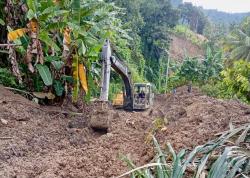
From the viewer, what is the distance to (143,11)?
32719 millimetres

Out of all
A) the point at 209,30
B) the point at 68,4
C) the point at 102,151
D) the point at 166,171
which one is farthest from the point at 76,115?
the point at 209,30

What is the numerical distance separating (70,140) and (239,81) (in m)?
11.6

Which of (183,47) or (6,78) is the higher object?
(6,78)

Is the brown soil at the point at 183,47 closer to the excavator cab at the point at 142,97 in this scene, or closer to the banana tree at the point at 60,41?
the excavator cab at the point at 142,97

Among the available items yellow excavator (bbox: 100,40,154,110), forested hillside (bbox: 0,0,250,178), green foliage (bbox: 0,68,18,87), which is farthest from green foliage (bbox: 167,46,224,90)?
green foliage (bbox: 0,68,18,87)

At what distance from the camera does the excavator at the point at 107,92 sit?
234 inches

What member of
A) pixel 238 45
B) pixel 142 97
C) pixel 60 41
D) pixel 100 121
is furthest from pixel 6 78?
pixel 238 45

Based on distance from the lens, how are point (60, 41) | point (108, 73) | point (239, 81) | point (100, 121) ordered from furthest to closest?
point (239, 81)
point (60, 41)
point (108, 73)
point (100, 121)

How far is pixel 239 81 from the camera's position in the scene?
1548 centimetres

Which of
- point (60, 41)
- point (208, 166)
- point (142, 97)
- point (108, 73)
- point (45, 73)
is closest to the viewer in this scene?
point (208, 166)

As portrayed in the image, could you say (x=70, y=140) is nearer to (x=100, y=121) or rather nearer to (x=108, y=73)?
(x=100, y=121)

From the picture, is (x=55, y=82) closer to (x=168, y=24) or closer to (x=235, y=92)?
(x=235, y=92)

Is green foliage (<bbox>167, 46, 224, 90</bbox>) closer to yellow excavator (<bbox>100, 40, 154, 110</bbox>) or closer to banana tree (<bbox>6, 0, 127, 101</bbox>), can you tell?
yellow excavator (<bbox>100, 40, 154, 110</bbox>)

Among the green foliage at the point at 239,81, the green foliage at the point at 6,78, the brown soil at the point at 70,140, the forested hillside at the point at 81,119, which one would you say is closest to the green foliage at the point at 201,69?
the green foliage at the point at 239,81
